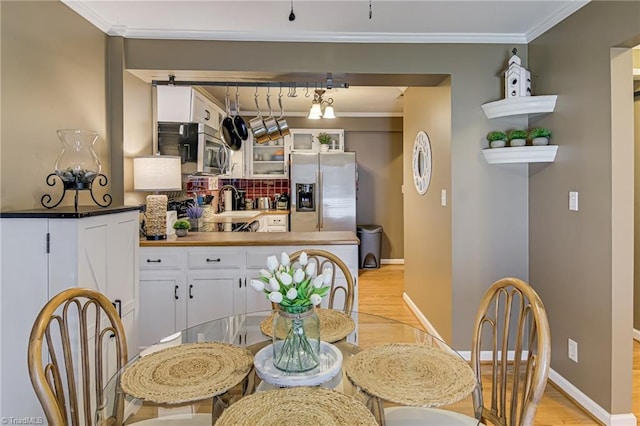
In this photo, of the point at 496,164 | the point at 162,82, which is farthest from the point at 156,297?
the point at 496,164

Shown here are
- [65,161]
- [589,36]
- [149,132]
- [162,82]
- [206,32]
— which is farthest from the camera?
[149,132]

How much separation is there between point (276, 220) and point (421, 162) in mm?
2434

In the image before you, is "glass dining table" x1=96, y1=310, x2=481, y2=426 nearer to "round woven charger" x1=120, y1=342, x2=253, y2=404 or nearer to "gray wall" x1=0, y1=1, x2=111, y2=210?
"round woven charger" x1=120, y1=342, x2=253, y2=404

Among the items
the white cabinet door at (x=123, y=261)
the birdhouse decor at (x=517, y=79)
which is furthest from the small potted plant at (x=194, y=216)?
the birdhouse decor at (x=517, y=79)

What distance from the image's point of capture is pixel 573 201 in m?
2.31

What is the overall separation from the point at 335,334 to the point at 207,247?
154cm

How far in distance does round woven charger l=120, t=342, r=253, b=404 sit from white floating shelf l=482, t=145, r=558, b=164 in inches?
87.1

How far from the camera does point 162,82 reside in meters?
2.96

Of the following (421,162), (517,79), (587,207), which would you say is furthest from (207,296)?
(517,79)

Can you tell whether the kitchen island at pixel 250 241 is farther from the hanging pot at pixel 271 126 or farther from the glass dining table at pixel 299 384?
the glass dining table at pixel 299 384

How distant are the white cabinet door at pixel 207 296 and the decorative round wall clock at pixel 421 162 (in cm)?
202

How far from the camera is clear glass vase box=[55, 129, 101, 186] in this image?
6.34ft

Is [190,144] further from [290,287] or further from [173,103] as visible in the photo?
[290,287]

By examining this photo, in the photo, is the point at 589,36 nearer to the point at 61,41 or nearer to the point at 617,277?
the point at 617,277
